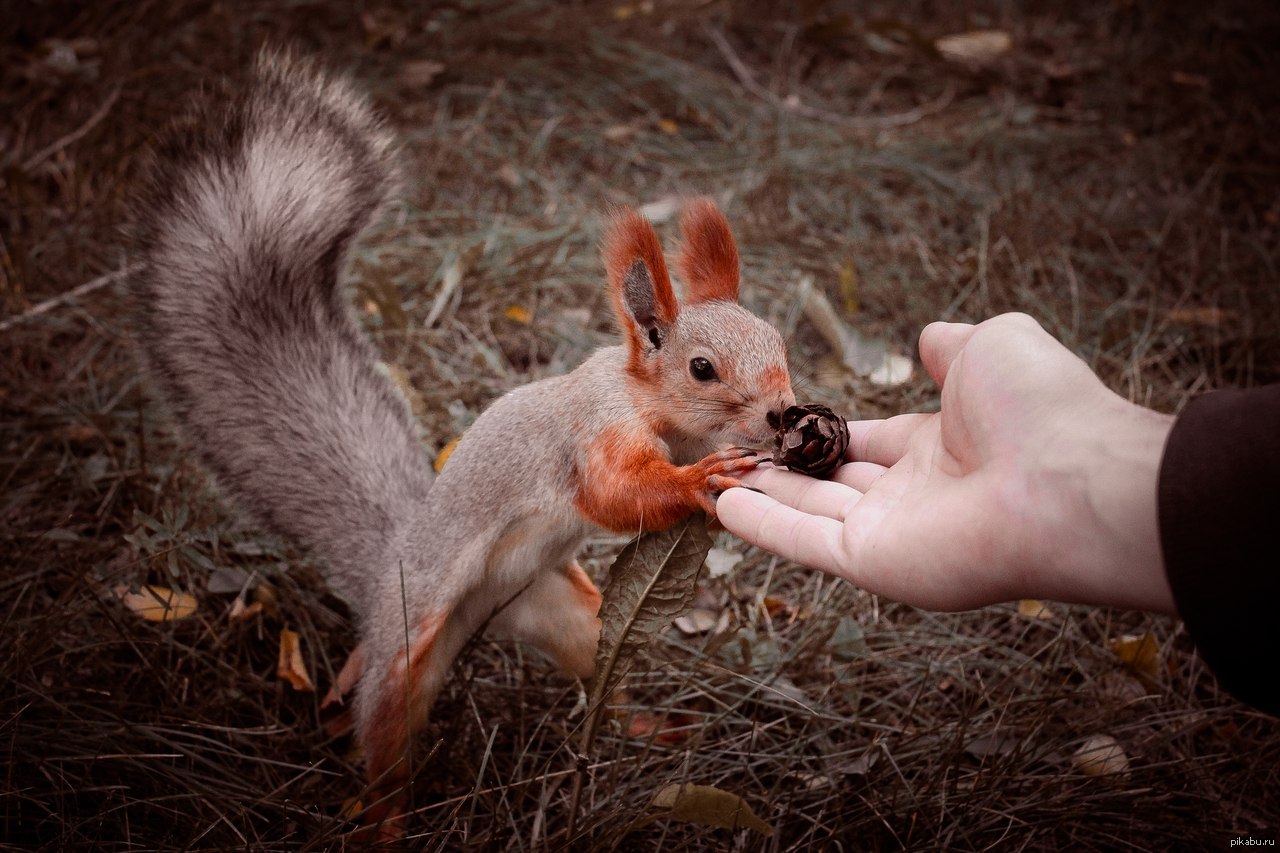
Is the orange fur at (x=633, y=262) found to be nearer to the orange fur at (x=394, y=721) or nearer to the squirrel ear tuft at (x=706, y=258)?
the squirrel ear tuft at (x=706, y=258)

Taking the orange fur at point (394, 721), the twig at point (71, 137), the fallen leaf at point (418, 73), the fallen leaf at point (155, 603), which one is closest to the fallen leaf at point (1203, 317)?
the orange fur at point (394, 721)

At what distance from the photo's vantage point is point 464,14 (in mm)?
3602

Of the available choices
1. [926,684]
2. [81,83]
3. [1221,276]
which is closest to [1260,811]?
[926,684]

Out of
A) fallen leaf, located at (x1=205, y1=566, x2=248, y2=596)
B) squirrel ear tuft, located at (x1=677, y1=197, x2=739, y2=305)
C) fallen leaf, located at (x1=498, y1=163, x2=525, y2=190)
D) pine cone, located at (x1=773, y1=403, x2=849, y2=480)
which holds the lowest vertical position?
fallen leaf, located at (x1=205, y1=566, x2=248, y2=596)

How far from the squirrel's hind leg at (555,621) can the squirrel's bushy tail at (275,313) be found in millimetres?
254

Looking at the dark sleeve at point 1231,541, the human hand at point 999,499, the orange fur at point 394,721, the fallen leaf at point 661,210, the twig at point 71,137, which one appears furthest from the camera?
the fallen leaf at point 661,210

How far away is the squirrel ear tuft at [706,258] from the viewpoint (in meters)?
1.35

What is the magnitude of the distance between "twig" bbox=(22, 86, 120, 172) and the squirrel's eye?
7.29 ft

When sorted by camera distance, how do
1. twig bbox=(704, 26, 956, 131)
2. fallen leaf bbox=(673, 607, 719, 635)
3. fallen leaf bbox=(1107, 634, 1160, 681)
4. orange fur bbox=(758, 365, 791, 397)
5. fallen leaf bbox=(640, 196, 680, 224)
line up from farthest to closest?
twig bbox=(704, 26, 956, 131) → fallen leaf bbox=(640, 196, 680, 224) → fallen leaf bbox=(673, 607, 719, 635) → fallen leaf bbox=(1107, 634, 1160, 681) → orange fur bbox=(758, 365, 791, 397)

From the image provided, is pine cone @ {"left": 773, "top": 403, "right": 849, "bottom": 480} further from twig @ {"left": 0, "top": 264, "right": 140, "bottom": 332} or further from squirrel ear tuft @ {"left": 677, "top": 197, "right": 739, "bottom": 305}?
twig @ {"left": 0, "top": 264, "right": 140, "bottom": 332}

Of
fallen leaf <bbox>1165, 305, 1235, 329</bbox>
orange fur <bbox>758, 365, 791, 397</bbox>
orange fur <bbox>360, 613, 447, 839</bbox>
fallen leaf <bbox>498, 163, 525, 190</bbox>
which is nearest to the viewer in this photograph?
orange fur <bbox>758, 365, 791, 397</bbox>

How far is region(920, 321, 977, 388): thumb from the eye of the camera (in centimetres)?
121

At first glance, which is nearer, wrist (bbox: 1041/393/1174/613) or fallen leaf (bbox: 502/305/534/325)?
wrist (bbox: 1041/393/1174/613)

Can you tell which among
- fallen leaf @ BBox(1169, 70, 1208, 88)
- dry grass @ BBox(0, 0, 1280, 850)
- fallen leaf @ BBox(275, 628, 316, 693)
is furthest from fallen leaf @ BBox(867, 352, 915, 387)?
fallen leaf @ BBox(1169, 70, 1208, 88)
